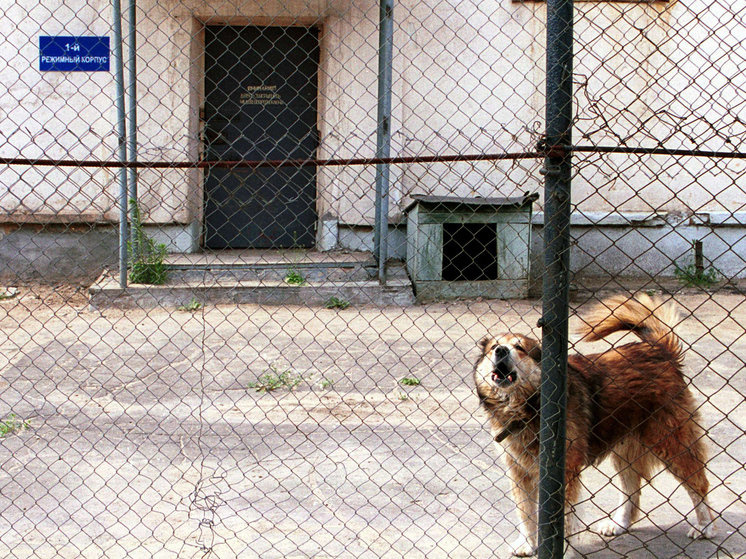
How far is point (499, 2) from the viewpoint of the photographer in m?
8.53

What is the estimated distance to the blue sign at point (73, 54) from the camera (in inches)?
328

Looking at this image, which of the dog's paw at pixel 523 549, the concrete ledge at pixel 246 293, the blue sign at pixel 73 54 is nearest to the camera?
the dog's paw at pixel 523 549

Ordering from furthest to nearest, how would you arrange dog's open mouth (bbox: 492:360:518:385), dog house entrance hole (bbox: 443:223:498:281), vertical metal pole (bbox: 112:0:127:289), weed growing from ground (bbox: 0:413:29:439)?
dog house entrance hole (bbox: 443:223:498:281), vertical metal pole (bbox: 112:0:127:289), weed growing from ground (bbox: 0:413:29:439), dog's open mouth (bbox: 492:360:518:385)

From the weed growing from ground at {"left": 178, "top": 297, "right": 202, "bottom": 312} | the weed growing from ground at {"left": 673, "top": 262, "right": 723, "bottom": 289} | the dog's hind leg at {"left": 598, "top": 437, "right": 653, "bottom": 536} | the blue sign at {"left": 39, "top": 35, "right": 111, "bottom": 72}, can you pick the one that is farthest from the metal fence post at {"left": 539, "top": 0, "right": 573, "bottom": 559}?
the blue sign at {"left": 39, "top": 35, "right": 111, "bottom": 72}

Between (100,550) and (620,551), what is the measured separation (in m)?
2.20

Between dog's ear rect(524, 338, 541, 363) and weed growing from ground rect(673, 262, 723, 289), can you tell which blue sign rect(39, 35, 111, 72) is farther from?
weed growing from ground rect(673, 262, 723, 289)

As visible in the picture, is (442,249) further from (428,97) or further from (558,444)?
(558,444)

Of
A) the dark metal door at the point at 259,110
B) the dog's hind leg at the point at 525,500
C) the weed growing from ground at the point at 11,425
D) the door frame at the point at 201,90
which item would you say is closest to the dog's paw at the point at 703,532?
the dog's hind leg at the point at 525,500

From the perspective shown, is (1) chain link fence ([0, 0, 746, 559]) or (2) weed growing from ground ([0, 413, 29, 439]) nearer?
(1) chain link fence ([0, 0, 746, 559])

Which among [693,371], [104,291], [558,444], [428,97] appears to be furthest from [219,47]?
[558,444]

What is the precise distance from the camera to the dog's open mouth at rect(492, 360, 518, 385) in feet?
10.5

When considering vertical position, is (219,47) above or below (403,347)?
above

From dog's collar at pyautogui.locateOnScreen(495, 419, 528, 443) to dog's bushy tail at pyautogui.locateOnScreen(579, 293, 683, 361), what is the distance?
0.48 meters

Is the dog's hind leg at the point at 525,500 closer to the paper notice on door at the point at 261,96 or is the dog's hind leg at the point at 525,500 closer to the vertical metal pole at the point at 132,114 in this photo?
the vertical metal pole at the point at 132,114
